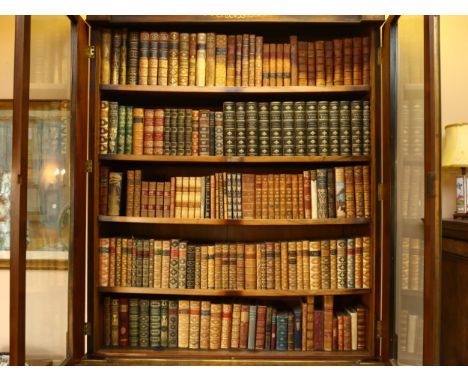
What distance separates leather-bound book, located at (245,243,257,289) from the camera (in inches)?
78.6

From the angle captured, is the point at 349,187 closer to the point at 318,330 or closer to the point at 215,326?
the point at 318,330

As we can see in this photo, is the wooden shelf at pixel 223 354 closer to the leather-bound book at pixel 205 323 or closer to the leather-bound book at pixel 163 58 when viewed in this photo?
the leather-bound book at pixel 205 323

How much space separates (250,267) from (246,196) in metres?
0.34

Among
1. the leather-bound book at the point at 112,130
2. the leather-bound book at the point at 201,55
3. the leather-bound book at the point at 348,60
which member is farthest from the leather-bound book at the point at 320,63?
the leather-bound book at the point at 112,130

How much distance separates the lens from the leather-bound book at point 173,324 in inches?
79.6

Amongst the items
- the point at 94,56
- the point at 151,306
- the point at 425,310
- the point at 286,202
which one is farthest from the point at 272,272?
the point at 94,56

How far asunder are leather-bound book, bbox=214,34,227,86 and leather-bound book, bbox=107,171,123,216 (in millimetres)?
667

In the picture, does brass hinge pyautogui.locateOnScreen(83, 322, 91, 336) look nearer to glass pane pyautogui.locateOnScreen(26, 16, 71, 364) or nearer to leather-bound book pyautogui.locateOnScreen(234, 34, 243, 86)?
glass pane pyautogui.locateOnScreen(26, 16, 71, 364)

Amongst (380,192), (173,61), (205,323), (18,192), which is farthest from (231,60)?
(205,323)

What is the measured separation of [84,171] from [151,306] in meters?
0.72

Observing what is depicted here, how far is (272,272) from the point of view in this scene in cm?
200

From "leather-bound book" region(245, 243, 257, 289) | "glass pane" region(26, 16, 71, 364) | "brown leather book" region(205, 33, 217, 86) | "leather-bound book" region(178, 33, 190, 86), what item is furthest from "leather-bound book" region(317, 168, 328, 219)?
"glass pane" region(26, 16, 71, 364)
